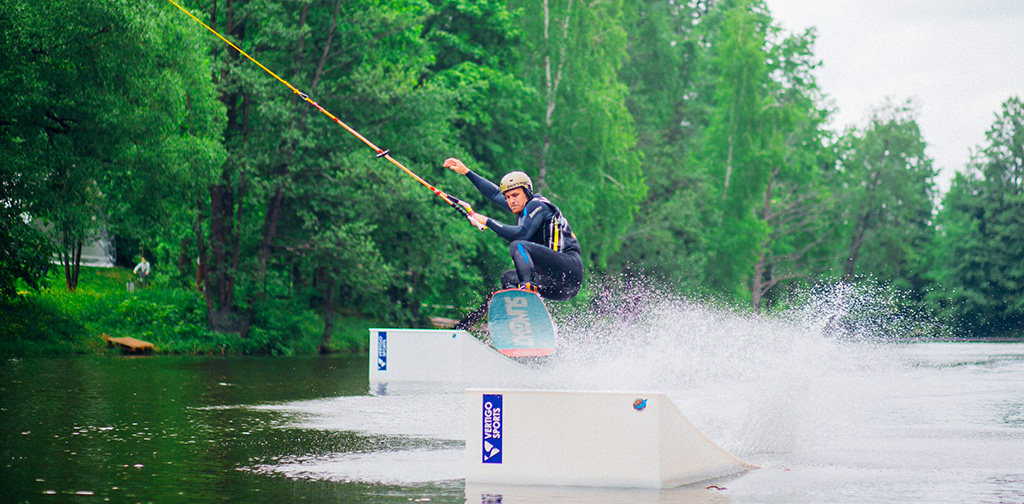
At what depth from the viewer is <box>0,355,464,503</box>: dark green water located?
21.5ft

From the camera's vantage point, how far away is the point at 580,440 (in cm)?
714

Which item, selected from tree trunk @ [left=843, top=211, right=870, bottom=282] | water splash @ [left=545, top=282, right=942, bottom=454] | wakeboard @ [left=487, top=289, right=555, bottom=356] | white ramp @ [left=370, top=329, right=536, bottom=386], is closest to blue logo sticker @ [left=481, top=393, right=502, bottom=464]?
wakeboard @ [left=487, top=289, right=555, bottom=356]

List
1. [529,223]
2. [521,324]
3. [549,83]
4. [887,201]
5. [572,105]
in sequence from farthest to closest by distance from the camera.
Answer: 1. [887,201]
2. [549,83]
3. [572,105]
4. [529,223]
5. [521,324]

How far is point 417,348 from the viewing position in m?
17.6

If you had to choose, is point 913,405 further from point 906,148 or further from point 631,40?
point 906,148

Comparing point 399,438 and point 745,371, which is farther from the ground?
point 399,438

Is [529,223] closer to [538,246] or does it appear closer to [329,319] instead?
[538,246]

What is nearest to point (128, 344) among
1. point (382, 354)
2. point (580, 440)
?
point (382, 354)

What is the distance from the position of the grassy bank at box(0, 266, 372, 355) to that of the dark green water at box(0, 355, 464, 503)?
452cm

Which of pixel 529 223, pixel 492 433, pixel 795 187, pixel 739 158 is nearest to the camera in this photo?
pixel 492 433

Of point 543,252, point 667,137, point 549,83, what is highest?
point 667,137

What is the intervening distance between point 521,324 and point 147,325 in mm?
18203

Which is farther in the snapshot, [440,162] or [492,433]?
Result: [440,162]

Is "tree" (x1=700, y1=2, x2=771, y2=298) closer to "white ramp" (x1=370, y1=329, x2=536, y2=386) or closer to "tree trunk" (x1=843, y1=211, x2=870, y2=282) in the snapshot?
"tree trunk" (x1=843, y1=211, x2=870, y2=282)
